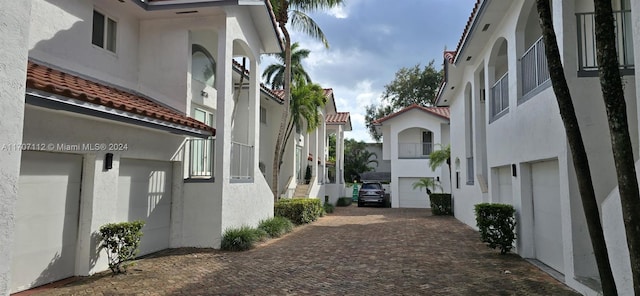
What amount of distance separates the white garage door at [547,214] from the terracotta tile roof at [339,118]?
20101mm

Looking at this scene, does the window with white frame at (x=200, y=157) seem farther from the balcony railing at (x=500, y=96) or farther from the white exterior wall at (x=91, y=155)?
the balcony railing at (x=500, y=96)

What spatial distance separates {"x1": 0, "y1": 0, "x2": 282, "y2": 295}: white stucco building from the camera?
6.02m

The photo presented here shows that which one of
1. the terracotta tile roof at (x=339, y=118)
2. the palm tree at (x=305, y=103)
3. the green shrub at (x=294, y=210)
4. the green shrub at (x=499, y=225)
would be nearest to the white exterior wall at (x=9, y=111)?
the green shrub at (x=499, y=225)

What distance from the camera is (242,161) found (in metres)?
12.4

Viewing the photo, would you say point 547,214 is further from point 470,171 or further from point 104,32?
point 104,32

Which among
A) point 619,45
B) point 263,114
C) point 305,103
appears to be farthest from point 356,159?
point 619,45

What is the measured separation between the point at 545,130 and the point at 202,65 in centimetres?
939

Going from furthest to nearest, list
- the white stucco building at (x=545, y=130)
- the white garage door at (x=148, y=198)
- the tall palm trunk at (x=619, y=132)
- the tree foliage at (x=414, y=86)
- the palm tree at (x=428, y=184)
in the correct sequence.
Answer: the tree foliage at (x=414, y=86)
the palm tree at (x=428, y=184)
the white garage door at (x=148, y=198)
the white stucco building at (x=545, y=130)
the tall palm trunk at (x=619, y=132)

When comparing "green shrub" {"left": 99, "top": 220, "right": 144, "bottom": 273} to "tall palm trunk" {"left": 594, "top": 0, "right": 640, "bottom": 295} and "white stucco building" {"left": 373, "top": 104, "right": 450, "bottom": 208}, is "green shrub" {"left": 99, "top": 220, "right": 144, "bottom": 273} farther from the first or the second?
"white stucco building" {"left": 373, "top": 104, "right": 450, "bottom": 208}

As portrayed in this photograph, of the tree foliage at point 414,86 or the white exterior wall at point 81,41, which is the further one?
the tree foliage at point 414,86

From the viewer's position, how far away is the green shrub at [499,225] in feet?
29.6

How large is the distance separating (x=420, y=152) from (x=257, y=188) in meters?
15.9

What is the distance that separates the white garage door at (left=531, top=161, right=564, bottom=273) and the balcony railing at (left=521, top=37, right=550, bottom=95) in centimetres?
167

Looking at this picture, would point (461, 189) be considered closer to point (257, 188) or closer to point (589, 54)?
point (257, 188)
